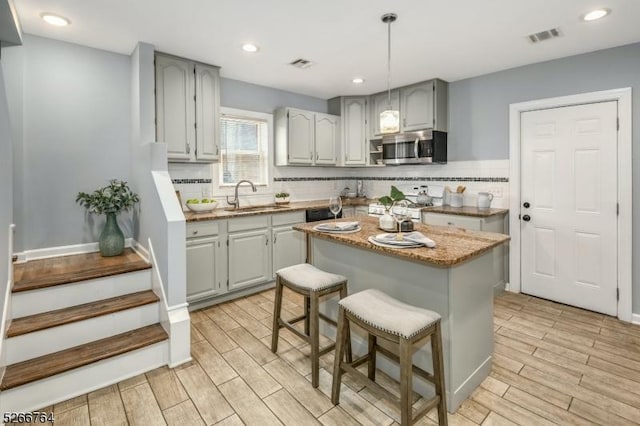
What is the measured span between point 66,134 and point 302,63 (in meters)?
2.41

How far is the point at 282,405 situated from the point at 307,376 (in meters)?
0.32

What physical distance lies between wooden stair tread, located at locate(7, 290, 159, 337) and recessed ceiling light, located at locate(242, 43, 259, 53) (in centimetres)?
239

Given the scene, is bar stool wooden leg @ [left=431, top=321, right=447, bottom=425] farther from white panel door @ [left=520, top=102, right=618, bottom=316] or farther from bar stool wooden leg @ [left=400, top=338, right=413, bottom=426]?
white panel door @ [left=520, top=102, right=618, bottom=316]

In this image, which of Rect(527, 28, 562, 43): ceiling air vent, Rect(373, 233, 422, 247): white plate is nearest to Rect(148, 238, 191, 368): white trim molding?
Rect(373, 233, 422, 247): white plate

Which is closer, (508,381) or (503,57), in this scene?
(508,381)

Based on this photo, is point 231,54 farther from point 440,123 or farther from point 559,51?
point 559,51

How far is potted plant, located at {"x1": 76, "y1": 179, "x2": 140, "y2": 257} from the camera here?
299 cm

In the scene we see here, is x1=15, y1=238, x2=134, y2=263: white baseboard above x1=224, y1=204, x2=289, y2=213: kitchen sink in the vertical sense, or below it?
below

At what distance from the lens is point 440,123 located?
4.30 meters

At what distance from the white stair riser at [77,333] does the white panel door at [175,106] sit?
1642 mm

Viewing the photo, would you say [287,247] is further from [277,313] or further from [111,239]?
[111,239]

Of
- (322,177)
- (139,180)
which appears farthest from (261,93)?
(139,180)

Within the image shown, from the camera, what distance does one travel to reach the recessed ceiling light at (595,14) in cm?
253

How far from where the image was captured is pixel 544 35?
2953 mm
